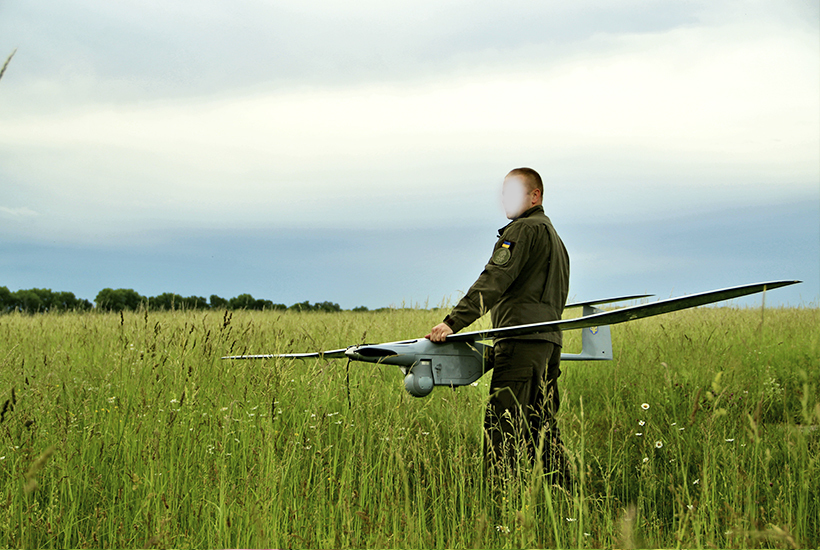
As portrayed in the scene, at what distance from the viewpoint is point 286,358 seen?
3.79 m

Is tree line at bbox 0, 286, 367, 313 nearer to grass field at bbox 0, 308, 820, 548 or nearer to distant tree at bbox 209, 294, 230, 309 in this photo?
distant tree at bbox 209, 294, 230, 309

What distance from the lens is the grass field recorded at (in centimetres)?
252

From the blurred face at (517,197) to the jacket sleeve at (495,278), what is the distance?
0.23 meters

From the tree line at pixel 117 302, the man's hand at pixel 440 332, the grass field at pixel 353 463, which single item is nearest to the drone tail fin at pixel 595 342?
the grass field at pixel 353 463

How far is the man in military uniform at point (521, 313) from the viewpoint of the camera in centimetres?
330

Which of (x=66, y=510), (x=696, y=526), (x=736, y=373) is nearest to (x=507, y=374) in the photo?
(x=696, y=526)

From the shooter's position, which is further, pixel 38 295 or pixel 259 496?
pixel 38 295

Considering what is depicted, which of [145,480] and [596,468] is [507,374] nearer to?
[596,468]

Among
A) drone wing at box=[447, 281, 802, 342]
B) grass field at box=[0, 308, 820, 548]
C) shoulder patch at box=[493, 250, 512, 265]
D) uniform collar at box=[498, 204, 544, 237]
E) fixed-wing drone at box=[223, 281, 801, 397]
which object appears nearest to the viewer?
grass field at box=[0, 308, 820, 548]

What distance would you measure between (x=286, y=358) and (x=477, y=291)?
1479 millimetres

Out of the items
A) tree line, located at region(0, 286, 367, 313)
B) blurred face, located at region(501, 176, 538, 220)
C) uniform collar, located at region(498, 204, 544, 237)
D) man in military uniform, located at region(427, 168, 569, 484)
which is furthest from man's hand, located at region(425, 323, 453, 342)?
tree line, located at region(0, 286, 367, 313)

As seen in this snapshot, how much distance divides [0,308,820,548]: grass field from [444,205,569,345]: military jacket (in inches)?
20.5

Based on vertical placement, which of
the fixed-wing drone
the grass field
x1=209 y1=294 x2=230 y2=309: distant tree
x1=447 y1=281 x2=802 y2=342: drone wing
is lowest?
the grass field

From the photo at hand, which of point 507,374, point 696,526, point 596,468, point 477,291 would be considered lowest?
point 596,468
